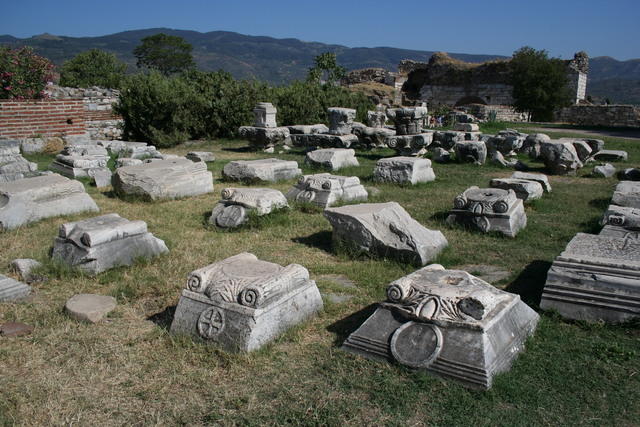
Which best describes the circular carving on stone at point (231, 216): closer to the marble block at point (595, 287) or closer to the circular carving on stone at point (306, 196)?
the circular carving on stone at point (306, 196)

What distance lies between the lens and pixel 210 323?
3.50 m

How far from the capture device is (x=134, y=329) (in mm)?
3840

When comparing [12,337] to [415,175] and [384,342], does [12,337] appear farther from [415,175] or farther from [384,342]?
[415,175]

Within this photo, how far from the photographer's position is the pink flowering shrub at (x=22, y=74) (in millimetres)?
13227

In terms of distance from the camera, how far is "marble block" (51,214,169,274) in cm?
491

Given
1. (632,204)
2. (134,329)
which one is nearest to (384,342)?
(134,329)

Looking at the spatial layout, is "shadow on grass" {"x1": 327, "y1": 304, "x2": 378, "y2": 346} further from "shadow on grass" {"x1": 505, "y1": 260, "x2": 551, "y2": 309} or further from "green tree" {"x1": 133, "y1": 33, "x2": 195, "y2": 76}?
"green tree" {"x1": 133, "y1": 33, "x2": 195, "y2": 76}

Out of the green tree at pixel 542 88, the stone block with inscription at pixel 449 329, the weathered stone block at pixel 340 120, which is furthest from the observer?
the green tree at pixel 542 88

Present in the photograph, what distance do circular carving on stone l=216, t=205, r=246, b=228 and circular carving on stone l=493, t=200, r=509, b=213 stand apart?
3.03 meters

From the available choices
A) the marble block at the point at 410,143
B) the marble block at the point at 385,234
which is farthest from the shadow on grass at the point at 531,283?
the marble block at the point at 410,143

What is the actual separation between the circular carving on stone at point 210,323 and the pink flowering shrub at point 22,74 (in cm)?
1244

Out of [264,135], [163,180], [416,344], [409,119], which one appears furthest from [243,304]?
[264,135]

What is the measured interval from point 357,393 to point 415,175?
22.0 feet

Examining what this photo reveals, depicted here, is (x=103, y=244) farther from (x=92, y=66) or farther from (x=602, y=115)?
(x=92, y=66)
